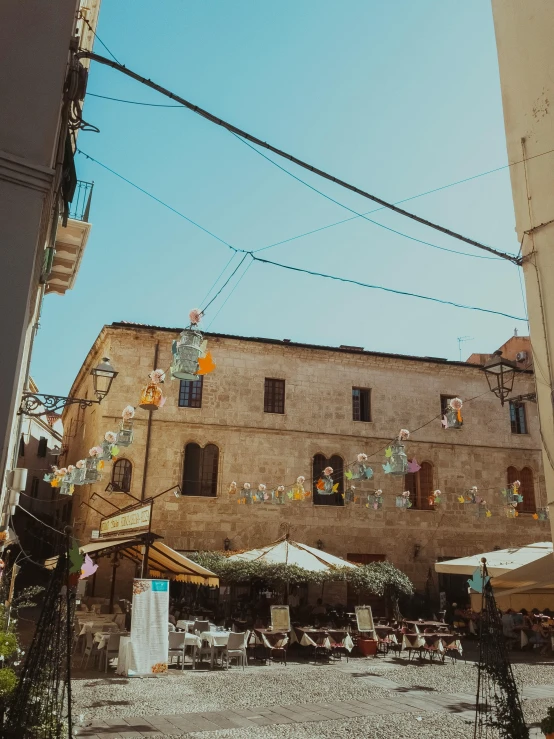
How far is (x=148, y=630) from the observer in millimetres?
11977

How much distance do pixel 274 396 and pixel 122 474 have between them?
6.42m

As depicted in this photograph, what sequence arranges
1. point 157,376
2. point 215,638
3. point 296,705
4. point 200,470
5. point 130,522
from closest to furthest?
point 296,705, point 157,376, point 215,638, point 130,522, point 200,470

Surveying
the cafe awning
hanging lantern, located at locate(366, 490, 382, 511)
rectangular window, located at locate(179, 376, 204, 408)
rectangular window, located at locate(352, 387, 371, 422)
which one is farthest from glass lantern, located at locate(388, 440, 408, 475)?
rectangular window, located at locate(179, 376, 204, 408)

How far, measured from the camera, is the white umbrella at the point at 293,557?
15.6 m

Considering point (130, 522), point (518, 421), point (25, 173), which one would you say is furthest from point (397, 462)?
point (518, 421)

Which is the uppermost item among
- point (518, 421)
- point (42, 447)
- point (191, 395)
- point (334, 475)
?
point (42, 447)

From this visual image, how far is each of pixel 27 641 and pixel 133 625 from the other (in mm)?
5149

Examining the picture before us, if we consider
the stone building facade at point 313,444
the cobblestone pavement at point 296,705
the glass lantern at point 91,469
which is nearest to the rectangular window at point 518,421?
the stone building facade at point 313,444

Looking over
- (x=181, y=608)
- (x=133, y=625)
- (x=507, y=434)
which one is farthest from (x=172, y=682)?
(x=507, y=434)

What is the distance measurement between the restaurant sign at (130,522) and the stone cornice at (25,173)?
8217mm

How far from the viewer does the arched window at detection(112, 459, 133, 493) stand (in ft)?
67.9

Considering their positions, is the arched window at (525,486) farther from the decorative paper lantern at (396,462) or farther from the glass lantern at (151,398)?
the glass lantern at (151,398)

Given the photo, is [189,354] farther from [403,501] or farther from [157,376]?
[403,501]

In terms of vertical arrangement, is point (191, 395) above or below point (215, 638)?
above
